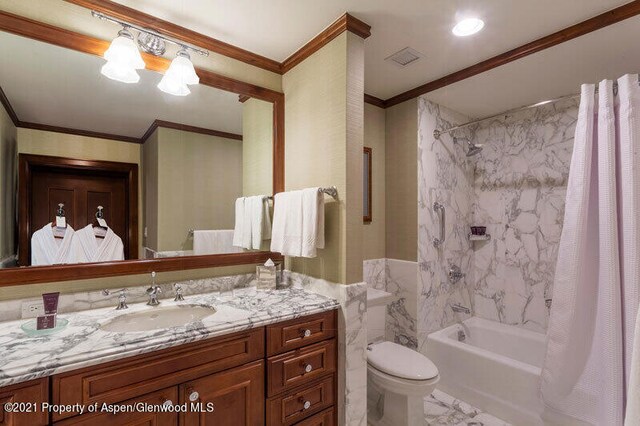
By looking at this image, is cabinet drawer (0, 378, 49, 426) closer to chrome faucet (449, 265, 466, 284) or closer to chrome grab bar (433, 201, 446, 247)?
chrome grab bar (433, 201, 446, 247)

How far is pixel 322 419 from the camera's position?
1.55m

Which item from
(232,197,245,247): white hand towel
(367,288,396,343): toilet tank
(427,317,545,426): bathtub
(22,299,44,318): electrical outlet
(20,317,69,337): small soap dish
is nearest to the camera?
(20,317,69,337): small soap dish

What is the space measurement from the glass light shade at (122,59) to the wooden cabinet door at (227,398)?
146 centimetres

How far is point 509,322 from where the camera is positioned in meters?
2.84

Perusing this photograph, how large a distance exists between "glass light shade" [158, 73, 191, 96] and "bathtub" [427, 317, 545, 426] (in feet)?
8.30

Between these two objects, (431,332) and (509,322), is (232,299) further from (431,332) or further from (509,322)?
(509,322)

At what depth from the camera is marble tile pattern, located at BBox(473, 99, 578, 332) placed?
2623mm

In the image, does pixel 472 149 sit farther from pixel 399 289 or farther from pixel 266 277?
pixel 266 277

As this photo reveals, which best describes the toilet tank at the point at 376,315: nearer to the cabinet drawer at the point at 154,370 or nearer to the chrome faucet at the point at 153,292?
the cabinet drawer at the point at 154,370

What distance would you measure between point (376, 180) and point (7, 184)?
2316 mm

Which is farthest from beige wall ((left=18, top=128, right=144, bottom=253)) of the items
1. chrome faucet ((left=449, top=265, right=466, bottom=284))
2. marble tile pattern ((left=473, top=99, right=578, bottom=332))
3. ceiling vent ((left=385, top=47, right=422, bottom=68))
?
marble tile pattern ((left=473, top=99, right=578, bottom=332))

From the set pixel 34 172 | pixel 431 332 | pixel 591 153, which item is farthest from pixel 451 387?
pixel 34 172

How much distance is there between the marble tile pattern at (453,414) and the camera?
2.11 m

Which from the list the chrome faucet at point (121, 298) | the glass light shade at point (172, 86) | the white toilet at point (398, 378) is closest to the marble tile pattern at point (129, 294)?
the chrome faucet at point (121, 298)
